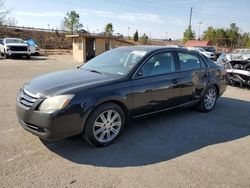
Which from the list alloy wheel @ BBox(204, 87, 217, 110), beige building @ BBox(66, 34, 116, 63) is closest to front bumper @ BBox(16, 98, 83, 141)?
alloy wheel @ BBox(204, 87, 217, 110)

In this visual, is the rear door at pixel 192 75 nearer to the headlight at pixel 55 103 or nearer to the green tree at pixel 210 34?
the headlight at pixel 55 103

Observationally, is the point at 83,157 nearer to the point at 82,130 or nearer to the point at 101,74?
the point at 82,130

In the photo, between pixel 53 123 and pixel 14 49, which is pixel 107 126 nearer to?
pixel 53 123

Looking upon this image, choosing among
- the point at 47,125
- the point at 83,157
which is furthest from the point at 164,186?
the point at 47,125

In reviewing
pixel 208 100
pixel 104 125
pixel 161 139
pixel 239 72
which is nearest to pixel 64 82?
pixel 104 125

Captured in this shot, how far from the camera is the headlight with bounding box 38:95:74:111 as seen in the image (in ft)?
11.6

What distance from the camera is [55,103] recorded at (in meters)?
3.55

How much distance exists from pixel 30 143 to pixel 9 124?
3.49 feet

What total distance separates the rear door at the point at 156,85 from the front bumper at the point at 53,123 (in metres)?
1.17

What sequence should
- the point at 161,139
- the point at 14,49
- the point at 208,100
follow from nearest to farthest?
the point at 161,139
the point at 208,100
the point at 14,49

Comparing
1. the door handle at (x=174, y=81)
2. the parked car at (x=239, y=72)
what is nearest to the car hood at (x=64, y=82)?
the door handle at (x=174, y=81)

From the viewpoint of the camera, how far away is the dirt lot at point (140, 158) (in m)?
3.14

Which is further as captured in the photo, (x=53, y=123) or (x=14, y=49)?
(x=14, y=49)

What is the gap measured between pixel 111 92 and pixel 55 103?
887 mm
